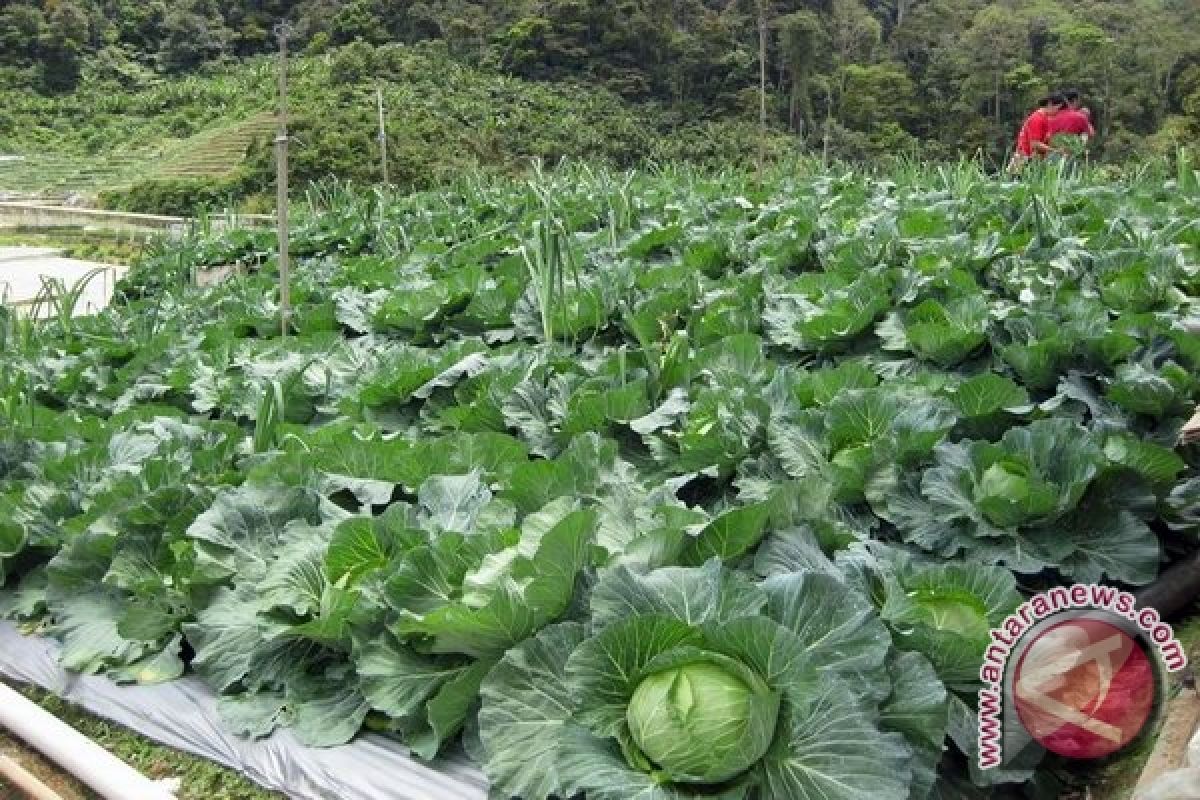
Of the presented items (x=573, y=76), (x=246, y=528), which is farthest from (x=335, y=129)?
(x=246, y=528)

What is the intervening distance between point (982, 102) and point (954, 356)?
3324 cm

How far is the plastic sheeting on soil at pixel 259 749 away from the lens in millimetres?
1671

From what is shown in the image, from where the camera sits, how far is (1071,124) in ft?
24.0

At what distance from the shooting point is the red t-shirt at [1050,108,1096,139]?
7.27 metres

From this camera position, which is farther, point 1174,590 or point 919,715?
point 1174,590

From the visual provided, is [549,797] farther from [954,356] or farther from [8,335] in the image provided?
[8,335]

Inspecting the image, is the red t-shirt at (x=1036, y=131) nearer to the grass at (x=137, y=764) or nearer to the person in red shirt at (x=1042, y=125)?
the person in red shirt at (x=1042, y=125)

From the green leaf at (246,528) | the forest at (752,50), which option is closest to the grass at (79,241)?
the green leaf at (246,528)

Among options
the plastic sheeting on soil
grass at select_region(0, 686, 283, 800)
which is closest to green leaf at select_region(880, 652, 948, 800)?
the plastic sheeting on soil

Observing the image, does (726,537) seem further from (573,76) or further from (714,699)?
(573,76)

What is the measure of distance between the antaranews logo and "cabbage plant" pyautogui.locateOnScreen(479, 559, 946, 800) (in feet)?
0.36

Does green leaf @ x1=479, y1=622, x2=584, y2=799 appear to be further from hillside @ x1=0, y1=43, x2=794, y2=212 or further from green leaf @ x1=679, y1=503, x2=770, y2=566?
hillside @ x1=0, y1=43, x2=794, y2=212

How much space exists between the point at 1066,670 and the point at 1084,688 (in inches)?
2.6

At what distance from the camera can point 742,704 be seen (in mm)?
1376
